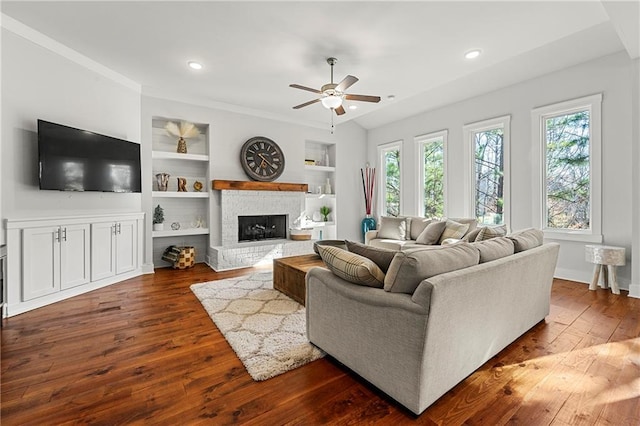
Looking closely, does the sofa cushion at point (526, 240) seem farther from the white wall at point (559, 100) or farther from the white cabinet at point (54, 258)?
the white cabinet at point (54, 258)

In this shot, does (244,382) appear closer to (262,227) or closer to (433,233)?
(433,233)

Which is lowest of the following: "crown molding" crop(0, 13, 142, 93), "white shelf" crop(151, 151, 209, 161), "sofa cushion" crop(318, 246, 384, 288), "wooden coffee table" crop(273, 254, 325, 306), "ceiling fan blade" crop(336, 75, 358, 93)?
"wooden coffee table" crop(273, 254, 325, 306)

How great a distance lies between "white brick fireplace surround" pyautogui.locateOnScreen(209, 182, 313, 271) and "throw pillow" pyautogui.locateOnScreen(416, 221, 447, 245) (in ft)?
7.16

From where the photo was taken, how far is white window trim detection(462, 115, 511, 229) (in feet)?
15.4

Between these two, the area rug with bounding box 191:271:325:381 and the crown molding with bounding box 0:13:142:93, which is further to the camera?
the crown molding with bounding box 0:13:142:93

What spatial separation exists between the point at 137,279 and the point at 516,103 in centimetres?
633

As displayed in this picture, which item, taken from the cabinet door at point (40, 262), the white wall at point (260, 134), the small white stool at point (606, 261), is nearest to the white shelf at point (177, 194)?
the white wall at point (260, 134)

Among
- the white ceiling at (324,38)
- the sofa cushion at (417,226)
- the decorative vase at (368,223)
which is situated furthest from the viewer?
the decorative vase at (368,223)

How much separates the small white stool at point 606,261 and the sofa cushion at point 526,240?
5.10 ft

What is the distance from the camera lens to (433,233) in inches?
185

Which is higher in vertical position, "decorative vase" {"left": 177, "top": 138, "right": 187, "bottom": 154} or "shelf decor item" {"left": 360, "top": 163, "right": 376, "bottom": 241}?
"decorative vase" {"left": 177, "top": 138, "right": 187, "bottom": 154}

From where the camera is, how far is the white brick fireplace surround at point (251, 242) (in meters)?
4.91

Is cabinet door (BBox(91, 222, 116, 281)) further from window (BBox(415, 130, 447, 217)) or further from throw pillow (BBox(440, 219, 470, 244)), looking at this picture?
window (BBox(415, 130, 447, 217))

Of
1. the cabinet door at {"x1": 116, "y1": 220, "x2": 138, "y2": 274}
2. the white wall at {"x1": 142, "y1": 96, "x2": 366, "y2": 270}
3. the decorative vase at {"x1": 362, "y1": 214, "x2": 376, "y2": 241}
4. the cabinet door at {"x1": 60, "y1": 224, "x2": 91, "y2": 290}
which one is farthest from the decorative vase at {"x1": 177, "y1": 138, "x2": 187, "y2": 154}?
the decorative vase at {"x1": 362, "y1": 214, "x2": 376, "y2": 241}
